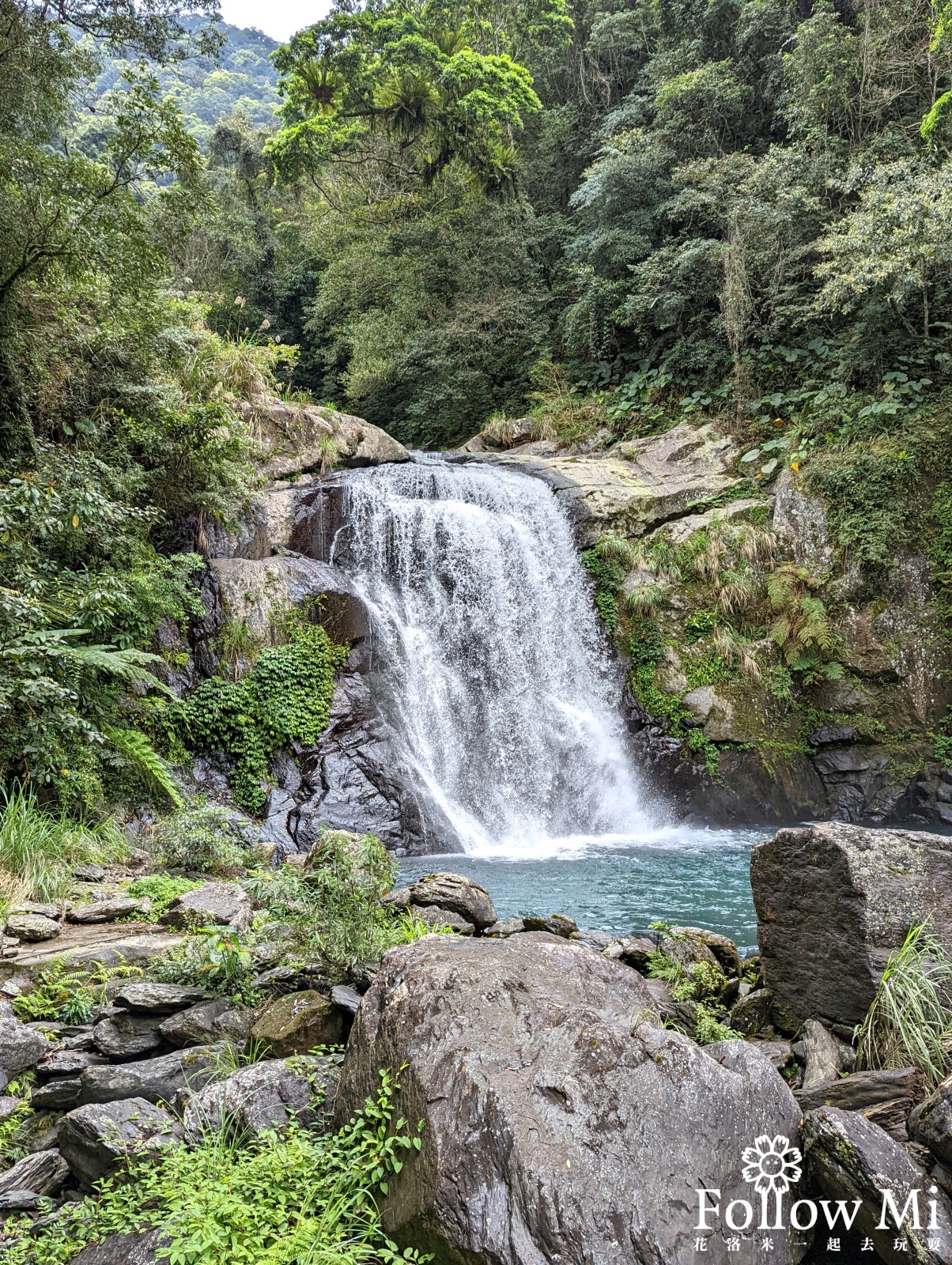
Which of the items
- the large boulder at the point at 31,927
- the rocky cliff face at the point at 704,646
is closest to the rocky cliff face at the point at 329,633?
the rocky cliff face at the point at 704,646

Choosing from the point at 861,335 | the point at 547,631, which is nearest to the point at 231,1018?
the point at 547,631

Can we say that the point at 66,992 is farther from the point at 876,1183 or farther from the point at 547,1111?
the point at 876,1183

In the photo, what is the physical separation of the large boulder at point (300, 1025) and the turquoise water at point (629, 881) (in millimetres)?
3249

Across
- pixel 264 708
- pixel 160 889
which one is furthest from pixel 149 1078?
pixel 264 708

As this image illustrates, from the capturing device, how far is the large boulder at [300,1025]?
328 cm

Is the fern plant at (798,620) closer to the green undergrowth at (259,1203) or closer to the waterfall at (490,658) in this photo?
the waterfall at (490,658)

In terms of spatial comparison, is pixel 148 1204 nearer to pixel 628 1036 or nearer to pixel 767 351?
pixel 628 1036

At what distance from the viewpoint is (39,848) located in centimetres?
565

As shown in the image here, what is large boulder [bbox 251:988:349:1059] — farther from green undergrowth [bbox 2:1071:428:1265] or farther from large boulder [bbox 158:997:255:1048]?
green undergrowth [bbox 2:1071:428:1265]

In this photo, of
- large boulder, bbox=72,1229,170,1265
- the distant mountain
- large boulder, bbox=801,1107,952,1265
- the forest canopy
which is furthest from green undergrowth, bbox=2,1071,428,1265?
the distant mountain

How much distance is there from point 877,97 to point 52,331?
13.8 m

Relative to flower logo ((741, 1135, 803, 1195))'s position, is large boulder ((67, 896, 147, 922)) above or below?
above

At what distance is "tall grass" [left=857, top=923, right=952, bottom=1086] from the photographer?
303 centimetres

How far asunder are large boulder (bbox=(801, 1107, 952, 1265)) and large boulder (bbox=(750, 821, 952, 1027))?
1049 mm
